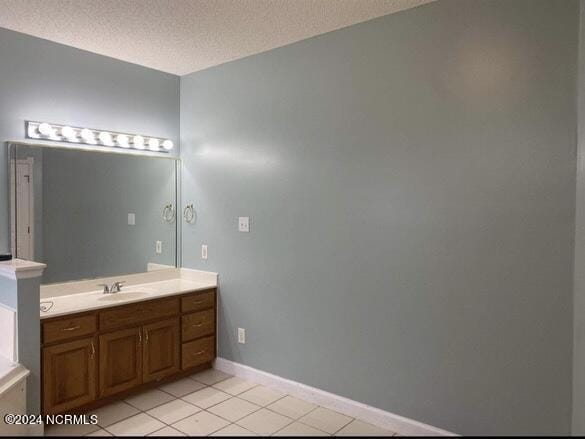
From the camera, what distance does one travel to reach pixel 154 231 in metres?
3.68

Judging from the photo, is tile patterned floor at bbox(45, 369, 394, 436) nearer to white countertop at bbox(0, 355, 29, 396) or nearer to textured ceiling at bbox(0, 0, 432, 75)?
white countertop at bbox(0, 355, 29, 396)

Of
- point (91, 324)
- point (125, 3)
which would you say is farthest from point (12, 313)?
point (125, 3)

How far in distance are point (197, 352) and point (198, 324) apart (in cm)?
21

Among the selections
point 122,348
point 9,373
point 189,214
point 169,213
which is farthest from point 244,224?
point 9,373

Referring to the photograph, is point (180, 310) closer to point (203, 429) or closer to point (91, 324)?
point (91, 324)

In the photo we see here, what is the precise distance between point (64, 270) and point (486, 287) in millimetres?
2737

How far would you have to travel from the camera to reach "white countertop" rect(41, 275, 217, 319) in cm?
277

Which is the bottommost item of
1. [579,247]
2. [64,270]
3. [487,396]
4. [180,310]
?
[487,396]

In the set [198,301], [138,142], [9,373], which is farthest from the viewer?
[138,142]

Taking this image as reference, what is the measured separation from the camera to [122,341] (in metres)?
2.95

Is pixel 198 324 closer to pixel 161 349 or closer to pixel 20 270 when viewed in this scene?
pixel 161 349

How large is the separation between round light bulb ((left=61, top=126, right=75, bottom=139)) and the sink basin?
1.16 meters

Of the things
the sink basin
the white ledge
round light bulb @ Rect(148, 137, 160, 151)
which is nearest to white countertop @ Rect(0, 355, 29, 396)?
the white ledge

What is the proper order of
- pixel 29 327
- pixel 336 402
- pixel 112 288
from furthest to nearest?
pixel 112 288
pixel 336 402
pixel 29 327
